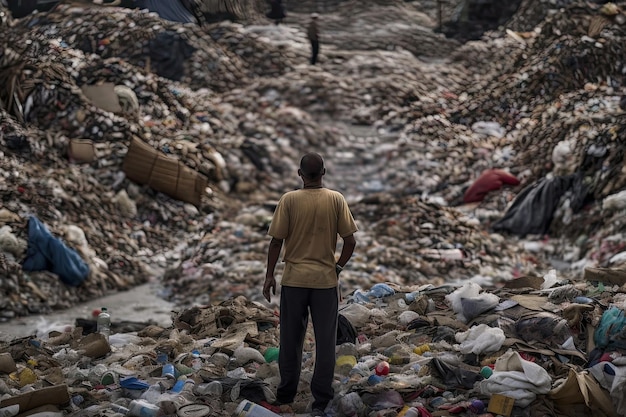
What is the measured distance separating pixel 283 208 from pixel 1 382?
6.16ft

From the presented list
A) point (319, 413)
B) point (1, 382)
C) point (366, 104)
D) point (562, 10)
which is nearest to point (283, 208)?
point (319, 413)

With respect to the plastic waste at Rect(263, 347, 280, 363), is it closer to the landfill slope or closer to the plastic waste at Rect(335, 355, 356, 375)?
the plastic waste at Rect(335, 355, 356, 375)

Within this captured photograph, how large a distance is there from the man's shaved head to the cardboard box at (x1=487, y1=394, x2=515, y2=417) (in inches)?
56.7

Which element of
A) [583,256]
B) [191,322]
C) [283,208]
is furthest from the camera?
[583,256]

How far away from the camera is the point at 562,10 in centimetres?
1598

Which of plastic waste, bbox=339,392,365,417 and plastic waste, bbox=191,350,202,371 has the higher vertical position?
plastic waste, bbox=339,392,365,417

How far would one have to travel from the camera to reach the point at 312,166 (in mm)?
4059

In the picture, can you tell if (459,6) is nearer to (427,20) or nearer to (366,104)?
(427,20)

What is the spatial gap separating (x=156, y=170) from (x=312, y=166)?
7677 mm

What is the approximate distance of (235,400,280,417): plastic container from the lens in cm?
418

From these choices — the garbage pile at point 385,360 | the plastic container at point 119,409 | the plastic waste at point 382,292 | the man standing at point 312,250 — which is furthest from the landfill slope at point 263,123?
the man standing at point 312,250

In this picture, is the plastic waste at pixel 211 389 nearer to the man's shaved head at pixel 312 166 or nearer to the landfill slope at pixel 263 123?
the man's shaved head at pixel 312 166

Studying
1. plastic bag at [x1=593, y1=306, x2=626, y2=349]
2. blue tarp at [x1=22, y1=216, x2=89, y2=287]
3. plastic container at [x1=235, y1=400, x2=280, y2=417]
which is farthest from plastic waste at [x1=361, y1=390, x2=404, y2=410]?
blue tarp at [x1=22, y1=216, x2=89, y2=287]

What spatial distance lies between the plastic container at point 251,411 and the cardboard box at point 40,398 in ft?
3.03
